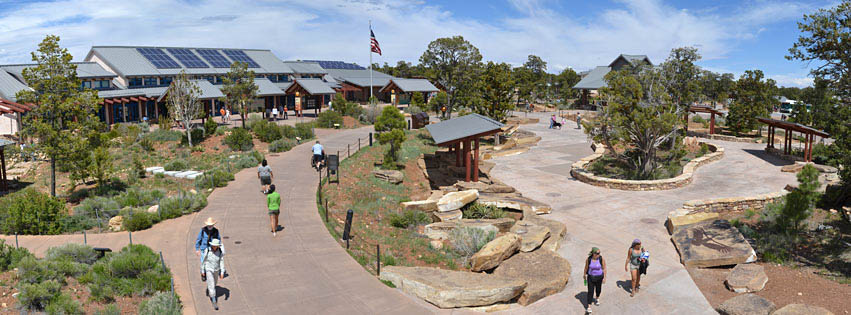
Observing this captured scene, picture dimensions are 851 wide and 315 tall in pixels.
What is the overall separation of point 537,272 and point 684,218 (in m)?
6.98

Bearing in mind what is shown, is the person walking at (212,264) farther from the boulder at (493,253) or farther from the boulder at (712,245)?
the boulder at (712,245)

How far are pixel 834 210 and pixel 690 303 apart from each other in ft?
33.6

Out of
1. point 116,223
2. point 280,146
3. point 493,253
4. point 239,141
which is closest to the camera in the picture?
point 493,253

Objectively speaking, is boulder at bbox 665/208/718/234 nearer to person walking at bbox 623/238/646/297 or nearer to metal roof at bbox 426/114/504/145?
person walking at bbox 623/238/646/297

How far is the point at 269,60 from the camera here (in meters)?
66.6

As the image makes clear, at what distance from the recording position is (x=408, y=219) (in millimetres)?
16922

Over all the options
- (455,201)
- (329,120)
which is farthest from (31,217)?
(329,120)

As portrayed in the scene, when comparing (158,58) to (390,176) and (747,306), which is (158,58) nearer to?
(390,176)

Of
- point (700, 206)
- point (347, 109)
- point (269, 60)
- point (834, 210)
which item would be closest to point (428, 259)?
point (700, 206)

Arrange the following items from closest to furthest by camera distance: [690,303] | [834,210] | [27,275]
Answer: [27,275] < [690,303] < [834,210]

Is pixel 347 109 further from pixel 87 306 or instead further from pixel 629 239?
pixel 87 306

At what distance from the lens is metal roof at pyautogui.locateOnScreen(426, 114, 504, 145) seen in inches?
870

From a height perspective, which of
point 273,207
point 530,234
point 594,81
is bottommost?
point 530,234

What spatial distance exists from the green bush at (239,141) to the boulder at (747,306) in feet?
83.6
